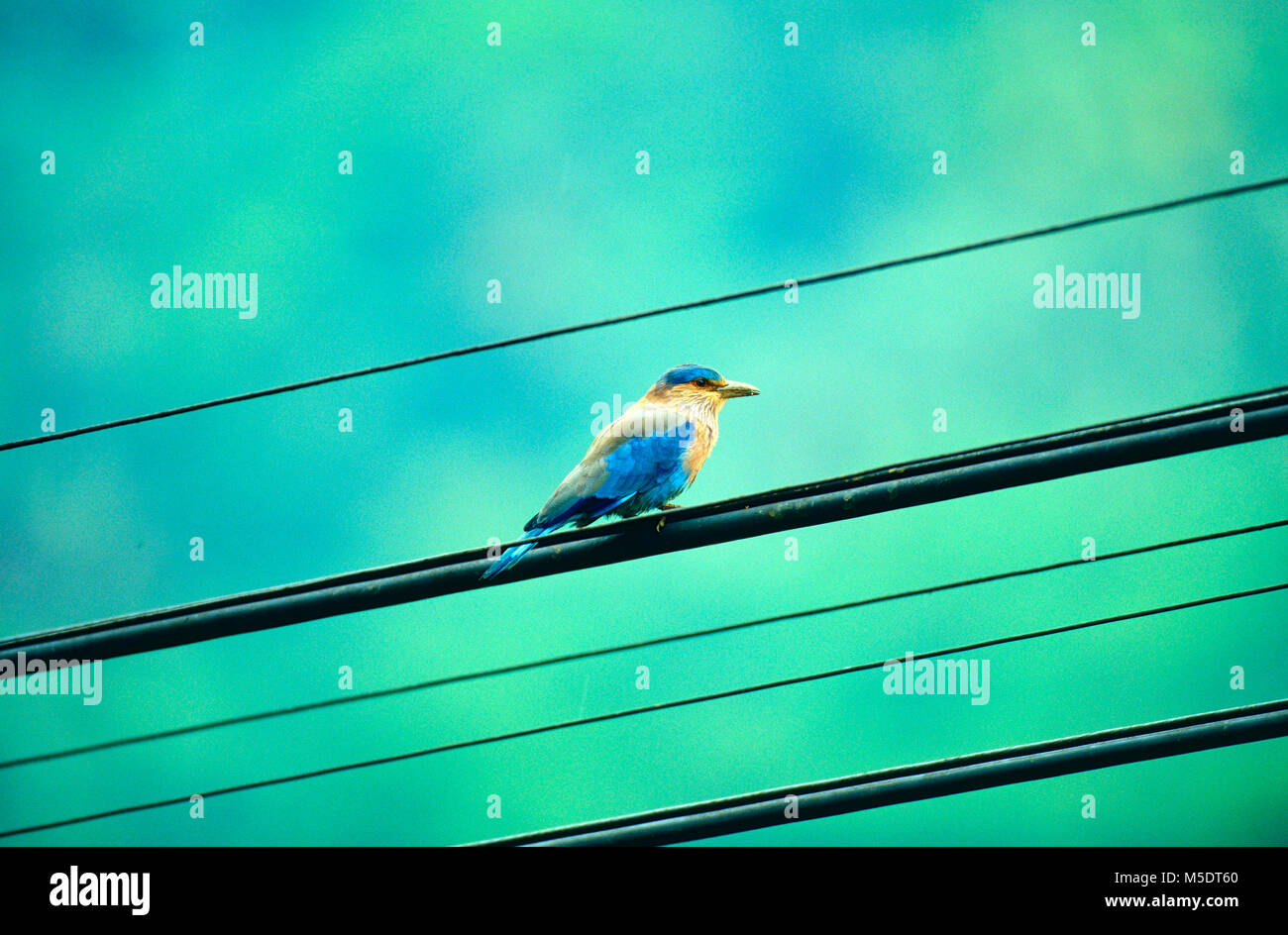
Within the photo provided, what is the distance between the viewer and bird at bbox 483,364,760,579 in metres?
4.71

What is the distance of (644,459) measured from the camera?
4.91 m

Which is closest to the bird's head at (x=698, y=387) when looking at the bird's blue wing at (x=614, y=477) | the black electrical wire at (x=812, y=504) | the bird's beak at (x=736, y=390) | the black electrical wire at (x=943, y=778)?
the bird's beak at (x=736, y=390)

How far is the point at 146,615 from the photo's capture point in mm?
3227

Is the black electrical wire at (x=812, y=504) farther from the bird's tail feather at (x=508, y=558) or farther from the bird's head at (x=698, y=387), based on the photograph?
the bird's head at (x=698, y=387)

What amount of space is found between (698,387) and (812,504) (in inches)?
94.8

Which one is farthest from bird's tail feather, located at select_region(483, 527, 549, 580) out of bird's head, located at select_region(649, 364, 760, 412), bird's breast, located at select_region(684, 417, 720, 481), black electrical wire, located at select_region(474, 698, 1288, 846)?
bird's head, located at select_region(649, 364, 760, 412)

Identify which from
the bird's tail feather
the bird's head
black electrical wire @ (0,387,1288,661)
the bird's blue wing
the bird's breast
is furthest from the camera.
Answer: the bird's head

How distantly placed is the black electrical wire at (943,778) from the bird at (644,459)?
4.96 feet

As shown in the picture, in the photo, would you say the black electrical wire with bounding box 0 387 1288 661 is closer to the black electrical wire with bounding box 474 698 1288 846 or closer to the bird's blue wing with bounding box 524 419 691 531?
the black electrical wire with bounding box 474 698 1288 846

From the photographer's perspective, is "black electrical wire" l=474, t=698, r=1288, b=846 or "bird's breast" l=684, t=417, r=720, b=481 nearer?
"black electrical wire" l=474, t=698, r=1288, b=846

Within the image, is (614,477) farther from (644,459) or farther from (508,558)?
(508,558)
